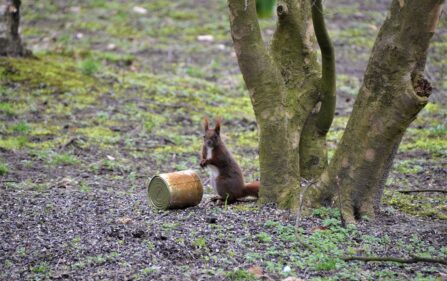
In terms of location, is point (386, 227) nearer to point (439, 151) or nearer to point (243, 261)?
point (243, 261)

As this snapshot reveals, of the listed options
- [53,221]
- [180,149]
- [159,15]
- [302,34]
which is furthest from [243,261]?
[159,15]

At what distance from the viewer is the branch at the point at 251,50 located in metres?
5.78

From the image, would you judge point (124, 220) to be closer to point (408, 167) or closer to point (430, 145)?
point (408, 167)

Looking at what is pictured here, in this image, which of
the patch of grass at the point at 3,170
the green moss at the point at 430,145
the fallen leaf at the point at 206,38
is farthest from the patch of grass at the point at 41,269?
the fallen leaf at the point at 206,38

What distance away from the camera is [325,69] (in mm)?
6129

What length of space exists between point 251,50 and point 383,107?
1.14 meters

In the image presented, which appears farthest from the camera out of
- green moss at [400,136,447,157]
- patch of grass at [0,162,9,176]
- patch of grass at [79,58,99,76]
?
patch of grass at [79,58,99,76]

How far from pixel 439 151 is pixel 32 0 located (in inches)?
448

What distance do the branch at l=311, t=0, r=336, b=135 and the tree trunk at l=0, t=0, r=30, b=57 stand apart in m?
5.97

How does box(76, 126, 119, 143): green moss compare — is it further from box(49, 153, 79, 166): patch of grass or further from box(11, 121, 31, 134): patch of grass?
box(49, 153, 79, 166): patch of grass

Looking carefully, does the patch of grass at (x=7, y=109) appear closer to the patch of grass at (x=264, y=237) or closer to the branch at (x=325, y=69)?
the branch at (x=325, y=69)

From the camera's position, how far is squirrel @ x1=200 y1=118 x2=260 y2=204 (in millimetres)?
6594

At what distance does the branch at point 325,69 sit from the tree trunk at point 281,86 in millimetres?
58

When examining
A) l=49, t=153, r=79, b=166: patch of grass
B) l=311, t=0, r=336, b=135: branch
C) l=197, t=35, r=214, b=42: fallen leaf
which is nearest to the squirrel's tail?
l=311, t=0, r=336, b=135: branch
